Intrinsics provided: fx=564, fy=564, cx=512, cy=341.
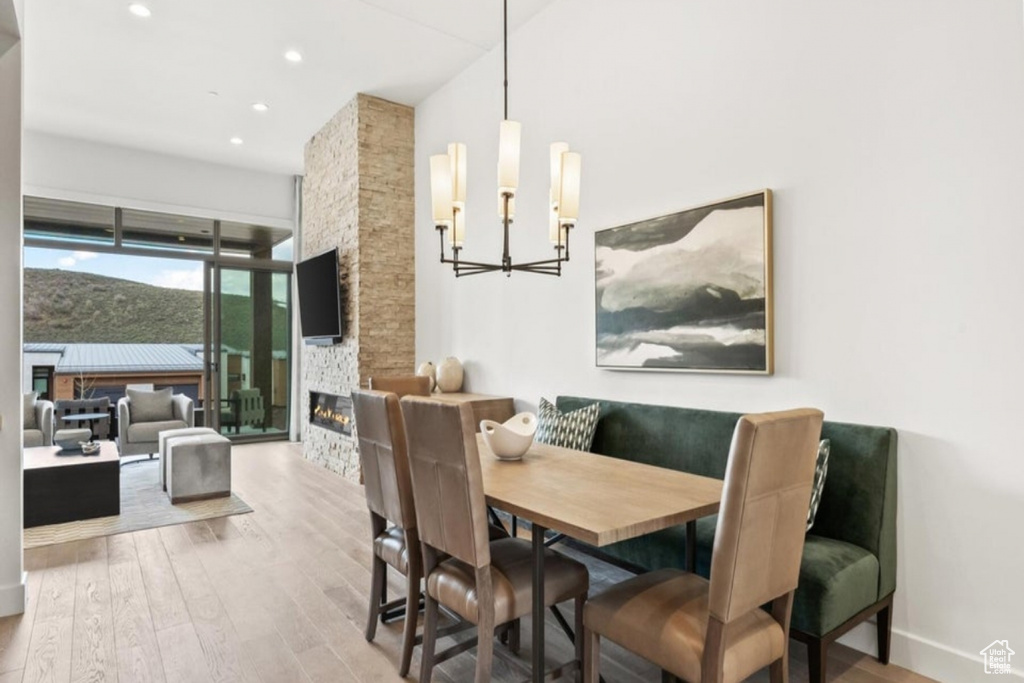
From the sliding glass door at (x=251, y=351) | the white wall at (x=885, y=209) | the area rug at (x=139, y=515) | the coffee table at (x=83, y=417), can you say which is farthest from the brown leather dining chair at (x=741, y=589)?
the sliding glass door at (x=251, y=351)

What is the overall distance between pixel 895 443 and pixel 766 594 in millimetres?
1126

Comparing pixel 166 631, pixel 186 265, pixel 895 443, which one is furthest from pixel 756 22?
pixel 186 265

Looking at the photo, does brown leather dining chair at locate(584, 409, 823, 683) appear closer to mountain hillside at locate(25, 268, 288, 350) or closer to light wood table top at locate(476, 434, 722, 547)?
light wood table top at locate(476, 434, 722, 547)

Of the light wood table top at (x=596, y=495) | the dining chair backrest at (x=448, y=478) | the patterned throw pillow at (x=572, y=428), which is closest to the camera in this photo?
the light wood table top at (x=596, y=495)

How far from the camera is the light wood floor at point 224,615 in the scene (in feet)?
7.42

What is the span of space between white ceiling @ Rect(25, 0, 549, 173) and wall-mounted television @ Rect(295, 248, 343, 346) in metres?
1.59

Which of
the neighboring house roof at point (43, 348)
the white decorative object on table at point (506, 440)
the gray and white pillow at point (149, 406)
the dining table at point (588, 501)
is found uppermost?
the neighboring house roof at point (43, 348)

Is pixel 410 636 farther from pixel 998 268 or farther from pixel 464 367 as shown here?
pixel 464 367

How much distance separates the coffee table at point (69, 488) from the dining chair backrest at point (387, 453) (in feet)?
10.2

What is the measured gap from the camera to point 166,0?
157 inches

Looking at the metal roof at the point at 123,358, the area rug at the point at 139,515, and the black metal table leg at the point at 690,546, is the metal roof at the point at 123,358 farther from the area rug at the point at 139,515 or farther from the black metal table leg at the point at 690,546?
the black metal table leg at the point at 690,546

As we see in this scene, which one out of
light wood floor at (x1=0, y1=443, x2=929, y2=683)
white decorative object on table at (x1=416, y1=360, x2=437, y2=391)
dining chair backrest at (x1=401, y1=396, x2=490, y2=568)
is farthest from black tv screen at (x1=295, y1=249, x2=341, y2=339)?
dining chair backrest at (x1=401, y1=396, x2=490, y2=568)

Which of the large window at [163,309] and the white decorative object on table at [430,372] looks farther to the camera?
the large window at [163,309]

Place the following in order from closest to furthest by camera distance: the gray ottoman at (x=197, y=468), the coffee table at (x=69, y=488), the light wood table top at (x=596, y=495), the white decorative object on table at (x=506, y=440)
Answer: the light wood table top at (x=596, y=495)
the white decorative object on table at (x=506, y=440)
the coffee table at (x=69, y=488)
the gray ottoman at (x=197, y=468)
